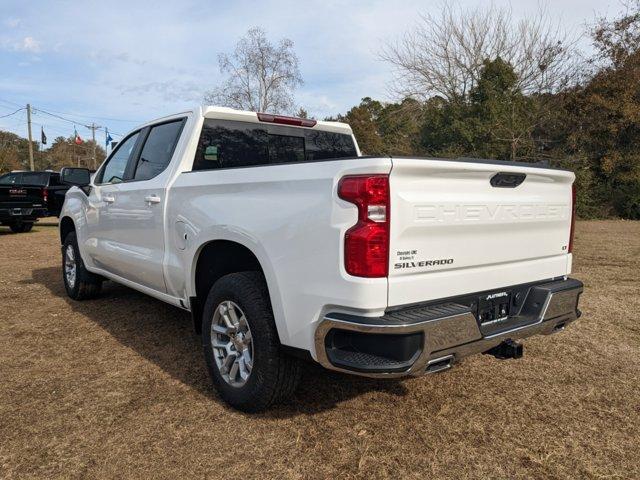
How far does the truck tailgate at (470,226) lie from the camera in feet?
7.63

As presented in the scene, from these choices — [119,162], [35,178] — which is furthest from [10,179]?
[119,162]

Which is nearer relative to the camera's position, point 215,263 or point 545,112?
point 215,263

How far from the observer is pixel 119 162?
15.7 feet

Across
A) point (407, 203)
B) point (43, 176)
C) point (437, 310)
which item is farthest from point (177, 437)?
point (43, 176)

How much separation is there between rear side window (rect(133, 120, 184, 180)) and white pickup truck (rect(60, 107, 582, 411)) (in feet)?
0.10

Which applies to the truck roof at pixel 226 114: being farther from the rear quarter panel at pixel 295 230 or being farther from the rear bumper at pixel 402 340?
the rear bumper at pixel 402 340

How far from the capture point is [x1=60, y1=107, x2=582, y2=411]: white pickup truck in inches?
89.6

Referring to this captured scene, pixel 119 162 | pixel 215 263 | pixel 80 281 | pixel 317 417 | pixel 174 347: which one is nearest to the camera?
pixel 317 417

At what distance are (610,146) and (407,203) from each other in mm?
22678

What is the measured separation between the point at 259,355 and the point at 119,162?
2910 millimetres

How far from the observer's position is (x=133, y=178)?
14.3ft

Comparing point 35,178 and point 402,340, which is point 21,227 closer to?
point 35,178

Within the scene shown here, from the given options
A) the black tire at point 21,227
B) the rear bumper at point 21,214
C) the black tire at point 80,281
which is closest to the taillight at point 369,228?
the black tire at point 80,281

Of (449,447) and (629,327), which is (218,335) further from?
(629,327)
